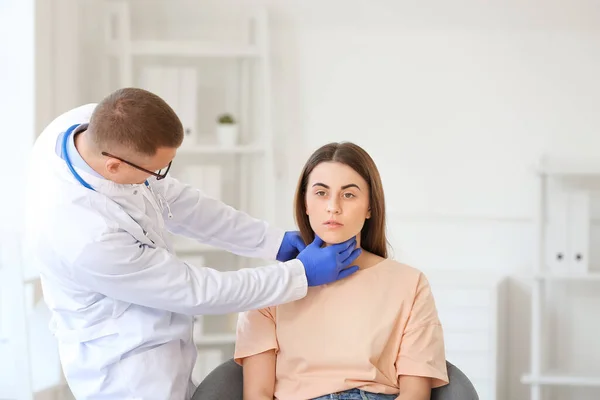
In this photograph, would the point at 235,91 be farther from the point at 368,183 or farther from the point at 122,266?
the point at 122,266

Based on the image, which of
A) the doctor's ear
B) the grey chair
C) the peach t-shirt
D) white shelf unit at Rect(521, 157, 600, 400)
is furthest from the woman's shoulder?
white shelf unit at Rect(521, 157, 600, 400)

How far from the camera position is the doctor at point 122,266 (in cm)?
168

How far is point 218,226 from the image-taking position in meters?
2.21

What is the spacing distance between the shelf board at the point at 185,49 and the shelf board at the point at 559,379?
5.31 feet

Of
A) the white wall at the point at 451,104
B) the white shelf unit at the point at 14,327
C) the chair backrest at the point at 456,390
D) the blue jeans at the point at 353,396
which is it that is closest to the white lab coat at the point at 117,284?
the blue jeans at the point at 353,396

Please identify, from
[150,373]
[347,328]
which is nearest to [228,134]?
[347,328]

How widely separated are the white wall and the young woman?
1.42 metres

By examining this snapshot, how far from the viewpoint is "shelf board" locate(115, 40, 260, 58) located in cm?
321

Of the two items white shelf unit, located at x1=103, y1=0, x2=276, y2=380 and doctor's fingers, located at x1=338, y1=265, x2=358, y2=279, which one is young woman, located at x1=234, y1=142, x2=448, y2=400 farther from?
white shelf unit, located at x1=103, y1=0, x2=276, y2=380

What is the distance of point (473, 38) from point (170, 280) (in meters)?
2.07

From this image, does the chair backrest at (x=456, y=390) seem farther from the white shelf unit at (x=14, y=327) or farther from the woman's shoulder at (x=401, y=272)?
the white shelf unit at (x=14, y=327)

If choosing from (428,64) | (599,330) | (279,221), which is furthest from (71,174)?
(599,330)

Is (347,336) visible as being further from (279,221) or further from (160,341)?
(279,221)

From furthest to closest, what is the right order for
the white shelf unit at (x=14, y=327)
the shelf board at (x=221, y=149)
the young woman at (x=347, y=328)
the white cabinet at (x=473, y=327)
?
the shelf board at (x=221, y=149)
the white cabinet at (x=473, y=327)
the white shelf unit at (x=14, y=327)
the young woman at (x=347, y=328)
